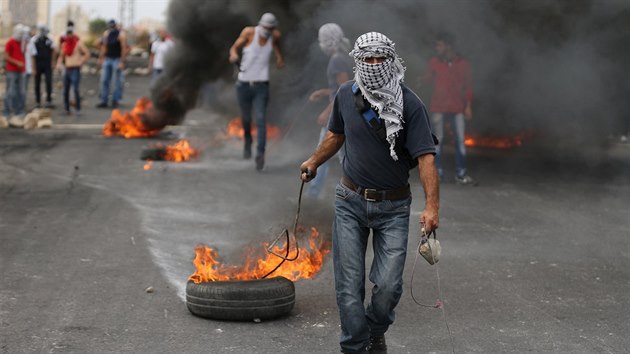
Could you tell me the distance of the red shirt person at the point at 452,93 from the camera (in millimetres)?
11109

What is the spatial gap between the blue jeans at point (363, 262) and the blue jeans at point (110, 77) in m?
15.8

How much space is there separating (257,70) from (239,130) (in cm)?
436

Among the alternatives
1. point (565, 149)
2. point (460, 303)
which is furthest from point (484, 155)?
point (460, 303)

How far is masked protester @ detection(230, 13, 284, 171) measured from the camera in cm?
1126

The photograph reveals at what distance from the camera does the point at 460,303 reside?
20.1 ft

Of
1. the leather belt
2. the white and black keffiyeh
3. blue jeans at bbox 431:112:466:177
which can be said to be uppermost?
the white and black keffiyeh

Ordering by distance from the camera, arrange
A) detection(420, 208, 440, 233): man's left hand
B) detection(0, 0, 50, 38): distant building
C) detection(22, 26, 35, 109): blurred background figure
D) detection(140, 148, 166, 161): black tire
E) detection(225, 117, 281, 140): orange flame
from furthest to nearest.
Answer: detection(0, 0, 50, 38): distant building
detection(22, 26, 35, 109): blurred background figure
detection(225, 117, 281, 140): orange flame
detection(140, 148, 166, 161): black tire
detection(420, 208, 440, 233): man's left hand

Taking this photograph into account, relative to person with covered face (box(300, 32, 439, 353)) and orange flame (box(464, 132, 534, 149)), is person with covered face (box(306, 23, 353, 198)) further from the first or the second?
orange flame (box(464, 132, 534, 149))

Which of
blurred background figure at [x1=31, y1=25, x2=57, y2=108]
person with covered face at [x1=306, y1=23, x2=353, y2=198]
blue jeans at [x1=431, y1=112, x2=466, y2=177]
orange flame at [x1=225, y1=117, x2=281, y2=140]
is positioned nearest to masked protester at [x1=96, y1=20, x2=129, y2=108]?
blurred background figure at [x1=31, y1=25, x2=57, y2=108]

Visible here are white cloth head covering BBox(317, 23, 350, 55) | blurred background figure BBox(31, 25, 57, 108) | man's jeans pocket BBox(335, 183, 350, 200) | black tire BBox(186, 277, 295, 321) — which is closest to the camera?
man's jeans pocket BBox(335, 183, 350, 200)

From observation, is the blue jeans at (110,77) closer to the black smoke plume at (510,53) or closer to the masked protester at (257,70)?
the black smoke plume at (510,53)

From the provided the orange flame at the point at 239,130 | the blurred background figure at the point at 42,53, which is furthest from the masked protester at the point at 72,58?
the orange flame at the point at 239,130

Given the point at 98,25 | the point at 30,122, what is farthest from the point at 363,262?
the point at 98,25

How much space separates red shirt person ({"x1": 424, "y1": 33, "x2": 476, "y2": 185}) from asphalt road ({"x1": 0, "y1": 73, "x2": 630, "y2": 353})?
56 centimetres
